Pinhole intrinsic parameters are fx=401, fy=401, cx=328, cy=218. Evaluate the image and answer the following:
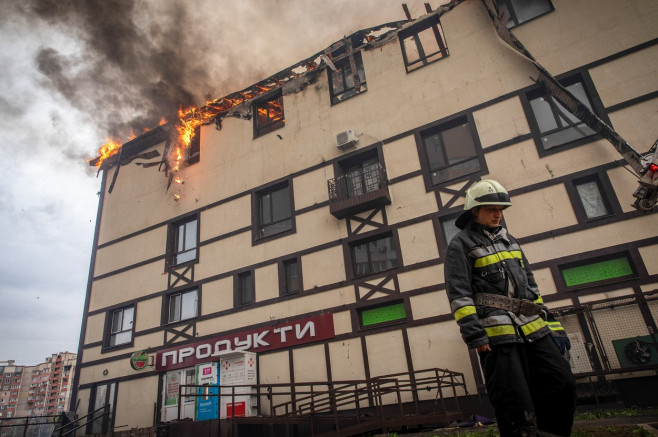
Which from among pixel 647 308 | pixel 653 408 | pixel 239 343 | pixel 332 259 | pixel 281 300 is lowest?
pixel 653 408

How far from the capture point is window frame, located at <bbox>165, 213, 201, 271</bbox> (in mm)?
17638

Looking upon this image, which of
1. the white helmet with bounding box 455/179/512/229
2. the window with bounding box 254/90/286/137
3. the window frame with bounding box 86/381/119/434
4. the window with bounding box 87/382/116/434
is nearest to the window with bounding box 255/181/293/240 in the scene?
the window with bounding box 254/90/286/137

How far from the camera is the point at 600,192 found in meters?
11.6

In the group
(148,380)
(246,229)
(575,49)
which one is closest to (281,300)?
(246,229)

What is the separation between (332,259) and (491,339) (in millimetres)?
11244

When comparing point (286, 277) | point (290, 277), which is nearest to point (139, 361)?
point (286, 277)

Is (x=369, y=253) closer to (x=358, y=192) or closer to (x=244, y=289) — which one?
(x=358, y=192)

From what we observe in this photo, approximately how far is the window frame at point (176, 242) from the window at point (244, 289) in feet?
8.30

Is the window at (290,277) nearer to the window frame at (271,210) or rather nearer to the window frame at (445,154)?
the window frame at (271,210)

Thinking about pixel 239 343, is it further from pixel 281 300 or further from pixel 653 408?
pixel 653 408

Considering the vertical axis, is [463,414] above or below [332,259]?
below

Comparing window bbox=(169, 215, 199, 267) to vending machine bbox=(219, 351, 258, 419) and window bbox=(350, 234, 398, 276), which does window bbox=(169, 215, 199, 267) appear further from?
window bbox=(350, 234, 398, 276)

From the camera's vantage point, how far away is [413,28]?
635 inches

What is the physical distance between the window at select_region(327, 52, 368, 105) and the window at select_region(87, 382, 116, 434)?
50.9ft
